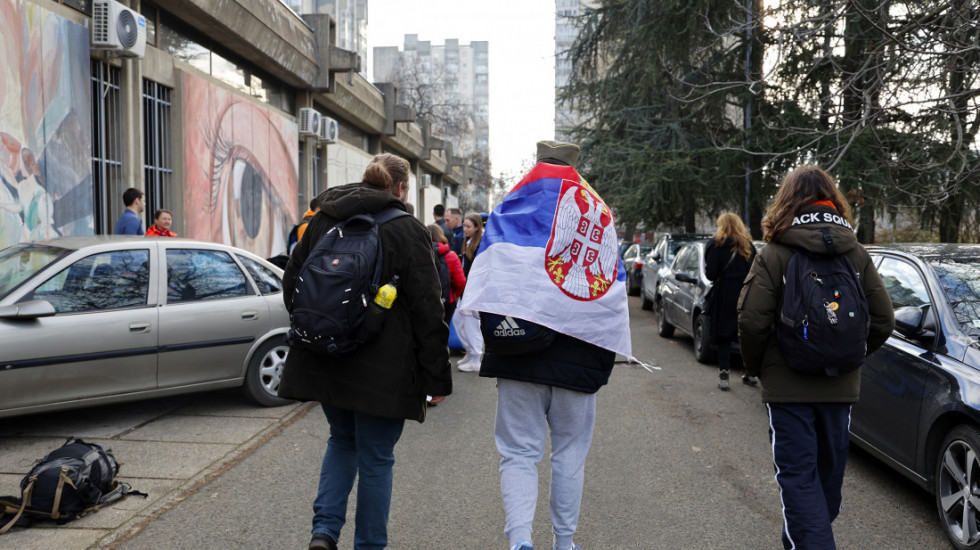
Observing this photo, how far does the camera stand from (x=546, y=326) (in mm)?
3342

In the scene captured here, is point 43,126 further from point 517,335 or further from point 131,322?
point 517,335

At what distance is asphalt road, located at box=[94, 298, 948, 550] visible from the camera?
13.5 feet

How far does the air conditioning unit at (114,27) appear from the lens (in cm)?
1074

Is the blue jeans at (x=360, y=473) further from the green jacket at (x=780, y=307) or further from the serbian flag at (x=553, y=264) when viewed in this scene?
the green jacket at (x=780, y=307)

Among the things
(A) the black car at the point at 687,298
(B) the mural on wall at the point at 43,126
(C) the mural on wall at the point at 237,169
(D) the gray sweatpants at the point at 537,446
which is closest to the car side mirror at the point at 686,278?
(A) the black car at the point at 687,298

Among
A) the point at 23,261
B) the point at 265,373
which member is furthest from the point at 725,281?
the point at 23,261

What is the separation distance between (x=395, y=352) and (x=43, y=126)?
8632 mm

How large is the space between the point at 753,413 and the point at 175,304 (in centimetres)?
514

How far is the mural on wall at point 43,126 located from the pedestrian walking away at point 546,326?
26.1ft

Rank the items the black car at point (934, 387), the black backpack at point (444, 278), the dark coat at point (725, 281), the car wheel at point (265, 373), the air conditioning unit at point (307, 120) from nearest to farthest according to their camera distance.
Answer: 1. the black car at point (934, 387)
2. the car wheel at point (265, 373)
3. the black backpack at point (444, 278)
4. the dark coat at point (725, 281)
5. the air conditioning unit at point (307, 120)

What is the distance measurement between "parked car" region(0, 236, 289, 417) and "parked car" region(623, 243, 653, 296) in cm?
1473

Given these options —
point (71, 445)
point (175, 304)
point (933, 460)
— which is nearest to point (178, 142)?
point (175, 304)

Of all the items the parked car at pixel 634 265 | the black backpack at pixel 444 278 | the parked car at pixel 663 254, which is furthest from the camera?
the parked car at pixel 634 265

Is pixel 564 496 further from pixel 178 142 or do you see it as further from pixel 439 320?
pixel 178 142
